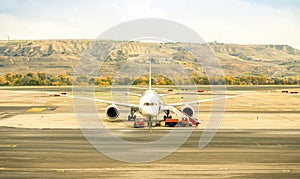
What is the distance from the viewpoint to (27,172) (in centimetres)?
2419

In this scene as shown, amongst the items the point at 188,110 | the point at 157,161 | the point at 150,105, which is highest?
the point at 150,105

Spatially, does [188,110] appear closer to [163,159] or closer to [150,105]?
[150,105]

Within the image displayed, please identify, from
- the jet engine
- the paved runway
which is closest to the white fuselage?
the paved runway

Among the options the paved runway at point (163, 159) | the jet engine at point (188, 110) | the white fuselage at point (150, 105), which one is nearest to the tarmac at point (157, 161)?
the paved runway at point (163, 159)

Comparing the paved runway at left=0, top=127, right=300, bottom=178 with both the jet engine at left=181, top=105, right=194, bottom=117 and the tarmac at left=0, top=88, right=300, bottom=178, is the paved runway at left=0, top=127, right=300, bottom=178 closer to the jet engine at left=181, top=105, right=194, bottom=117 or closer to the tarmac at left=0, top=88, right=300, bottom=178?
the tarmac at left=0, top=88, right=300, bottom=178

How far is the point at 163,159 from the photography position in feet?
92.3

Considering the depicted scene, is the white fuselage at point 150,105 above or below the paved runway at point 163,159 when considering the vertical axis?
above

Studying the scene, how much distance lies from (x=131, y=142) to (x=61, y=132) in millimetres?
8267

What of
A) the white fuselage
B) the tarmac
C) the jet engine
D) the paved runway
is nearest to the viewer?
the paved runway

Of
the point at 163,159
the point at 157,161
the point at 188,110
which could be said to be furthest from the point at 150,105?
the point at 157,161

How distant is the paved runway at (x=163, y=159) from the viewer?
24.0 m

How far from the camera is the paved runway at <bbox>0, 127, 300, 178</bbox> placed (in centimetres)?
2400

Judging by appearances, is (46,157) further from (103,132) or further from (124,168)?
(103,132)

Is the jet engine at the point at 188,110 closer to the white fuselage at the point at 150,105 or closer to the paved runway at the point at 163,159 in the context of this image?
the white fuselage at the point at 150,105
